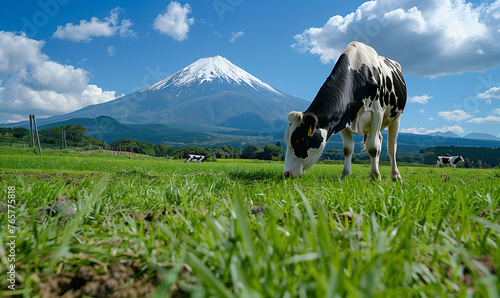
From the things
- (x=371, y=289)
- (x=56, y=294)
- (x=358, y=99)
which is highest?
(x=358, y=99)

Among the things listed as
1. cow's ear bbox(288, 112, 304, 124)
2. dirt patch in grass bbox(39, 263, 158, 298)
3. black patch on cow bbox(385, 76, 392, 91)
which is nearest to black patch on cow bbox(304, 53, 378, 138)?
cow's ear bbox(288, 112, 304, 124)

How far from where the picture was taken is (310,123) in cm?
499

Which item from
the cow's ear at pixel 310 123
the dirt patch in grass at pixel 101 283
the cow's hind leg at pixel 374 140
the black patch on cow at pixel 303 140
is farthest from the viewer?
the cow's hind leg at pixel 374 140

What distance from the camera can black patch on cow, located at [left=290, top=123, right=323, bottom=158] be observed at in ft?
16.9

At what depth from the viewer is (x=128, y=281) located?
0.96 meters

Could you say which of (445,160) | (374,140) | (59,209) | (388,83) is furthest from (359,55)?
(445,160)

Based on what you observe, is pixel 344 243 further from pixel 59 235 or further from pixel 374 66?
pixel 374 66

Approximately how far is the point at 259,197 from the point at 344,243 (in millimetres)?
1445

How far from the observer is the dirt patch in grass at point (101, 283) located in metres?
0.91

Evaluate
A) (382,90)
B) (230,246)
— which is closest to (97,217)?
(230,246)

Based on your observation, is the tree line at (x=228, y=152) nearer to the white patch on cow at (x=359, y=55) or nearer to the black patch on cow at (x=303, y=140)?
the white patch on cow at (x=359, y=55)

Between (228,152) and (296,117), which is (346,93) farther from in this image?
(228,152)

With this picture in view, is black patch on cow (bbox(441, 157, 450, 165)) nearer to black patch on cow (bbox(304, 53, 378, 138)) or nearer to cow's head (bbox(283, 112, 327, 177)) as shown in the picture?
black patch on cow (bbox(304, 53, 378, 138))

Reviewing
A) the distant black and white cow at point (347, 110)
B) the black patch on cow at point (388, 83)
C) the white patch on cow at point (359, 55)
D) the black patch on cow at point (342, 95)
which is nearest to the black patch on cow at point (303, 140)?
the distant black and white cow at point (347, 110)
